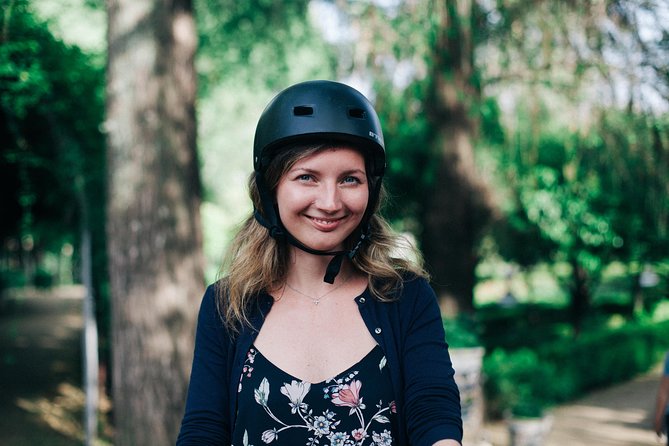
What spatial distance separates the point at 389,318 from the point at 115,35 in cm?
378

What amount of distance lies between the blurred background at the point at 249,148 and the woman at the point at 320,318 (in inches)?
24.0

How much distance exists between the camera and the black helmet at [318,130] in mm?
1904

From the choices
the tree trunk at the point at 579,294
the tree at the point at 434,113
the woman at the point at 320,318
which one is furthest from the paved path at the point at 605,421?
the woman at the point at 320,318

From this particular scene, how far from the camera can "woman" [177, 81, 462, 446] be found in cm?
178

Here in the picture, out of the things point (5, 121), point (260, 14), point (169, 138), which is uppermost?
point (260, 14)

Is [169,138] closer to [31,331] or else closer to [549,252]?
[549,252]

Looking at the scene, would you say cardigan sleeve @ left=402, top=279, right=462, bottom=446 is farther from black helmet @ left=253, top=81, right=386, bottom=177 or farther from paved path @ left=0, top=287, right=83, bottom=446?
paved path @ left=0, top=287, right=83, bottom=446

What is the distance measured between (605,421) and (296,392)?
432 inches

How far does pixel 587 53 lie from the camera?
20.5 ft

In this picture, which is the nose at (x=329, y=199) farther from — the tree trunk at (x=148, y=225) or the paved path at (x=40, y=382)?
the paved path at (x=40, y=382)

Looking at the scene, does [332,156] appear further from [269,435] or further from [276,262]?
[269,435]

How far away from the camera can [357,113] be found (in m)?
1.99

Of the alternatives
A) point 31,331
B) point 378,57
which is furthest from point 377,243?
point 31,331

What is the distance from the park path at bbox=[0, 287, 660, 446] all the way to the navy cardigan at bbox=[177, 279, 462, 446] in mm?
7535
